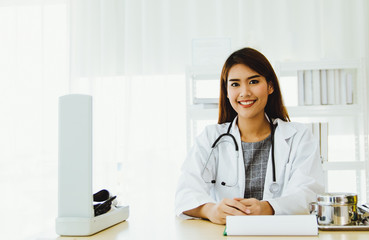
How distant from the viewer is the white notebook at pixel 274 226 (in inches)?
42.3

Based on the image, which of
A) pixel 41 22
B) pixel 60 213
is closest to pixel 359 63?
pixel 60 213

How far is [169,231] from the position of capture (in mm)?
1211

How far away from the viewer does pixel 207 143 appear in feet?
6.12

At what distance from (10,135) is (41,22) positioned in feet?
3.17

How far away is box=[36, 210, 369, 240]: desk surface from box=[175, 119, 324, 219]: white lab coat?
4.5 inches

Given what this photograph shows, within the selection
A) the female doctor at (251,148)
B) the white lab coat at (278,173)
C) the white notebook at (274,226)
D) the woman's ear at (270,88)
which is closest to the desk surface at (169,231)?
the white notebook at (274,226)

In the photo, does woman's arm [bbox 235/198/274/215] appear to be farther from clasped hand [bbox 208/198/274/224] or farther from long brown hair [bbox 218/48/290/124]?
long brown hair [bbox 218/48/290/124]

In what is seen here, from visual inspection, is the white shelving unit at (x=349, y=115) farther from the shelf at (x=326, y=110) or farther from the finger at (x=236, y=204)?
the finger at (x=236, y=204)

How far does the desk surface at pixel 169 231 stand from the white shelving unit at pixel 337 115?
146 centimetres

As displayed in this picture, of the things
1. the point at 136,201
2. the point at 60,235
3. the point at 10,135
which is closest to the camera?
the point at 60,235

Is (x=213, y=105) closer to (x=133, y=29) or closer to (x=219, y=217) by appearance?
(x=133, y=29)

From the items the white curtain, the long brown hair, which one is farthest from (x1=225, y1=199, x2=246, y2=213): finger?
the white curtain

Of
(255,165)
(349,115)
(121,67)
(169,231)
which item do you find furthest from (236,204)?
(121,67)

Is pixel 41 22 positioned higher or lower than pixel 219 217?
higher
